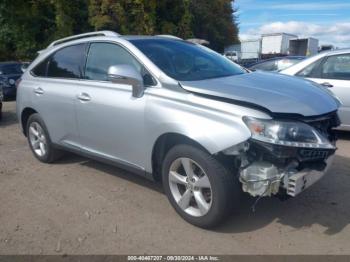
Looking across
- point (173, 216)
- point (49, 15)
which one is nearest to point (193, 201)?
point (173, 216)

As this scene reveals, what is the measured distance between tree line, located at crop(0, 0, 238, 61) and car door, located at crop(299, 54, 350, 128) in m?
20.7

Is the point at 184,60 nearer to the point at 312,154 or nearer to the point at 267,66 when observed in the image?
the point at 312,154

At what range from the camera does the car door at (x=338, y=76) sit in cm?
666

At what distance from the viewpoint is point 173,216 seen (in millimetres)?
4035

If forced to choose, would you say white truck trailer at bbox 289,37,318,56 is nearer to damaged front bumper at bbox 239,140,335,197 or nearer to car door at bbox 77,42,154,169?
car door at bbox 77,42,154,169

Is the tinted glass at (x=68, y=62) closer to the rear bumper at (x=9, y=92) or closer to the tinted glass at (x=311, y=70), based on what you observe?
the tinted glass at (x=311, y=70)

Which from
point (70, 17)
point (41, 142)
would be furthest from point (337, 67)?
point (70, 17)

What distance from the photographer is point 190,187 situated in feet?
12.4

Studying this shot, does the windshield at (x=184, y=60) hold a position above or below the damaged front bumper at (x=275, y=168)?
above

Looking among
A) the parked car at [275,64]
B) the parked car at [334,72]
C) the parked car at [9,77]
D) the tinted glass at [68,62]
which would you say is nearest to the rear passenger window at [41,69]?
the tinted glass at [68,62]

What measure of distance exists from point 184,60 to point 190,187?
147cm

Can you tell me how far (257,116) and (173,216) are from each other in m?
1.40

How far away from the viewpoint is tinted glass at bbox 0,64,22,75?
51.9 feet

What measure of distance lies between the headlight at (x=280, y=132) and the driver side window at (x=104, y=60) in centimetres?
135
